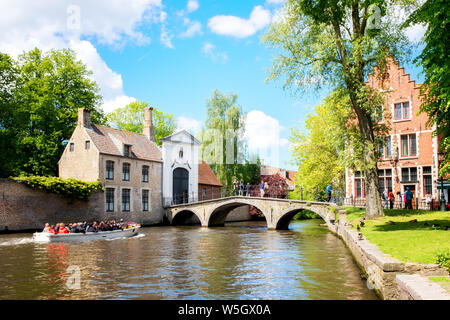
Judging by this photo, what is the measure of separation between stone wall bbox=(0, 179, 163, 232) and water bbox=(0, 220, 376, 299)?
5.93 meters

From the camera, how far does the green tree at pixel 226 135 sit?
112ft

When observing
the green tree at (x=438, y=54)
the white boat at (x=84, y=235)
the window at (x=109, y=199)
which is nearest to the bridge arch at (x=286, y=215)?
the white boat at (x=84, y=235)

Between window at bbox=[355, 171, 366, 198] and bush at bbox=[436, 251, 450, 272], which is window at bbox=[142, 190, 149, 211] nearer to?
window at bbox=[355, 171, 366, 198]

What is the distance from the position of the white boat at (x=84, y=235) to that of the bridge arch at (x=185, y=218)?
9.04m

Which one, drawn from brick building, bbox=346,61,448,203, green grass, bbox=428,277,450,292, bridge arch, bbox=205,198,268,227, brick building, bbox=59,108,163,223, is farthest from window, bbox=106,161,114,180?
green grass, bbox=428,277,450,292

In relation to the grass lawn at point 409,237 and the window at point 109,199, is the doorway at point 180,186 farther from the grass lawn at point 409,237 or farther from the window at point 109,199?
the grass lawn at point 409,237

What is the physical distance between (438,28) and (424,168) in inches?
601

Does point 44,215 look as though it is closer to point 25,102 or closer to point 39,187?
point 39,187

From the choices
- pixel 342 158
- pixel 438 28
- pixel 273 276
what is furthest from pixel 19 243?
pixel 438 28

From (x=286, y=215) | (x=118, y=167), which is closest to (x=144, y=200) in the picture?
(x=118, y=167)

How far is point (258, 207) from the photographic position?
26594 millimetres

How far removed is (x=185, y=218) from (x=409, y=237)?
24.1 meters
